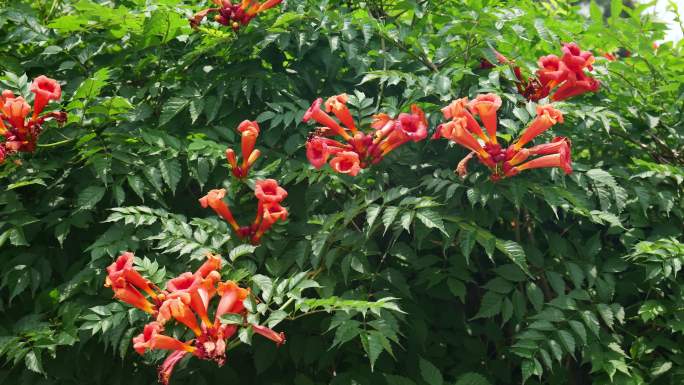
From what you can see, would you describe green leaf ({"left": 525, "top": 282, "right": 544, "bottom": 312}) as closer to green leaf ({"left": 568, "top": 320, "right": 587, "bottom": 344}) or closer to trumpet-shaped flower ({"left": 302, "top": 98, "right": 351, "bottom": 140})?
green leaf ({"left": 568, "top": 320, "right": 587, "bottom": 344})

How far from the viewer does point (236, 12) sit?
4453mm

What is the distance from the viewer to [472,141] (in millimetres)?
3729

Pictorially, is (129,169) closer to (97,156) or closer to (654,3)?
(97,156)

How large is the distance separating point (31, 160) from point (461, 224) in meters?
2.36

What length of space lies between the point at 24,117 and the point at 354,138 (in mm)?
1726

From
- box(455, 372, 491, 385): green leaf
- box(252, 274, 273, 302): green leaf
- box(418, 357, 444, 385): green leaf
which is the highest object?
A: box(252, 274, 273, 302): green leaf

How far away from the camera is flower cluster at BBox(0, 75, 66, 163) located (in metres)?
4.06

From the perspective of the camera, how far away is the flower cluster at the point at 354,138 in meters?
3.82

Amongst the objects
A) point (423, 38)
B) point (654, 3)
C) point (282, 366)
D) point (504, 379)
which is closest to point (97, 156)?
point (282, 366)

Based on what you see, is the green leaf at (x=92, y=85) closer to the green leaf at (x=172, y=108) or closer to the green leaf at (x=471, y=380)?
the green leaf at (x=172, y=108)

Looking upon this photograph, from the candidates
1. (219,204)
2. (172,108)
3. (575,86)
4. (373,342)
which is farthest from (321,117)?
(575,86)

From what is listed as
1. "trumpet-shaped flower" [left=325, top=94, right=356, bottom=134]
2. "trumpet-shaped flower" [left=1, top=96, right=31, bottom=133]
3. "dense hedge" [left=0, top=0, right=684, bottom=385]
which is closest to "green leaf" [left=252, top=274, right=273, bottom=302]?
"dense hedge" [left=0, top=0, right=684, bottom=385]

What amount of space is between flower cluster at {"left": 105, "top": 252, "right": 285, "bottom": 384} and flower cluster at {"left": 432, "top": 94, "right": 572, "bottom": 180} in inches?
48.4

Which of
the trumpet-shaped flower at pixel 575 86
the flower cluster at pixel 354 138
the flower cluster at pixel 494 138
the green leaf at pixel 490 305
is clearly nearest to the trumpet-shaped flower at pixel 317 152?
the flower cluster at pixel 354 138
